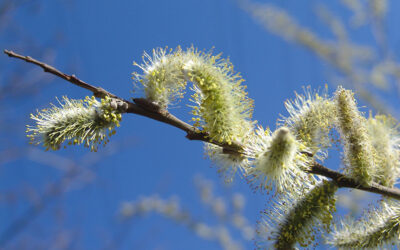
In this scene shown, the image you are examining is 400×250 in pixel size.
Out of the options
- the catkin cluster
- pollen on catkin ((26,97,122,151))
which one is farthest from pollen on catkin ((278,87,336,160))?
pollen on catkin ((26,97,122,151))

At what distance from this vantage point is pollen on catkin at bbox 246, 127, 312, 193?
4.95 feet

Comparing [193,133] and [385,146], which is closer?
[193,133]

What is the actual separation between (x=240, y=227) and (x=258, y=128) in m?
2.91

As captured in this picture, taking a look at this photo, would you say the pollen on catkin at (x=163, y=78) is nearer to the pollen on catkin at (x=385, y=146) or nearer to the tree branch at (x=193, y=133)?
the tree branch at (x=193, y=133)

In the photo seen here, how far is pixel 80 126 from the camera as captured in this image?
167cm

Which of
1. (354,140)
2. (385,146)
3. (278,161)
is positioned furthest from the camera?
(385,146)

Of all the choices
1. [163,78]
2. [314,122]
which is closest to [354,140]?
[314,122]

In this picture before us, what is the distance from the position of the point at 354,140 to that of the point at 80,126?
1.25 metres

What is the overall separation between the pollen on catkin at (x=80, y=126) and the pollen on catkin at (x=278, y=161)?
637 mm

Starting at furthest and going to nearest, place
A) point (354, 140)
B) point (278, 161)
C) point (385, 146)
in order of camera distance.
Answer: point (385, 146), point (354, 140), point (278, 161)

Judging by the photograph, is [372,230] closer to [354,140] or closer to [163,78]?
[354,140]

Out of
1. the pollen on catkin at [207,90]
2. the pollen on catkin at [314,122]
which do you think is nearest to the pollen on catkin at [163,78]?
the pollen on catkin at [207,90]

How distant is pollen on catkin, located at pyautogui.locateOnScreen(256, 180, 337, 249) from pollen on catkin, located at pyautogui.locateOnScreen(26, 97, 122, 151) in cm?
87

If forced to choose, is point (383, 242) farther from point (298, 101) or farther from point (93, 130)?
point (93, 130)
